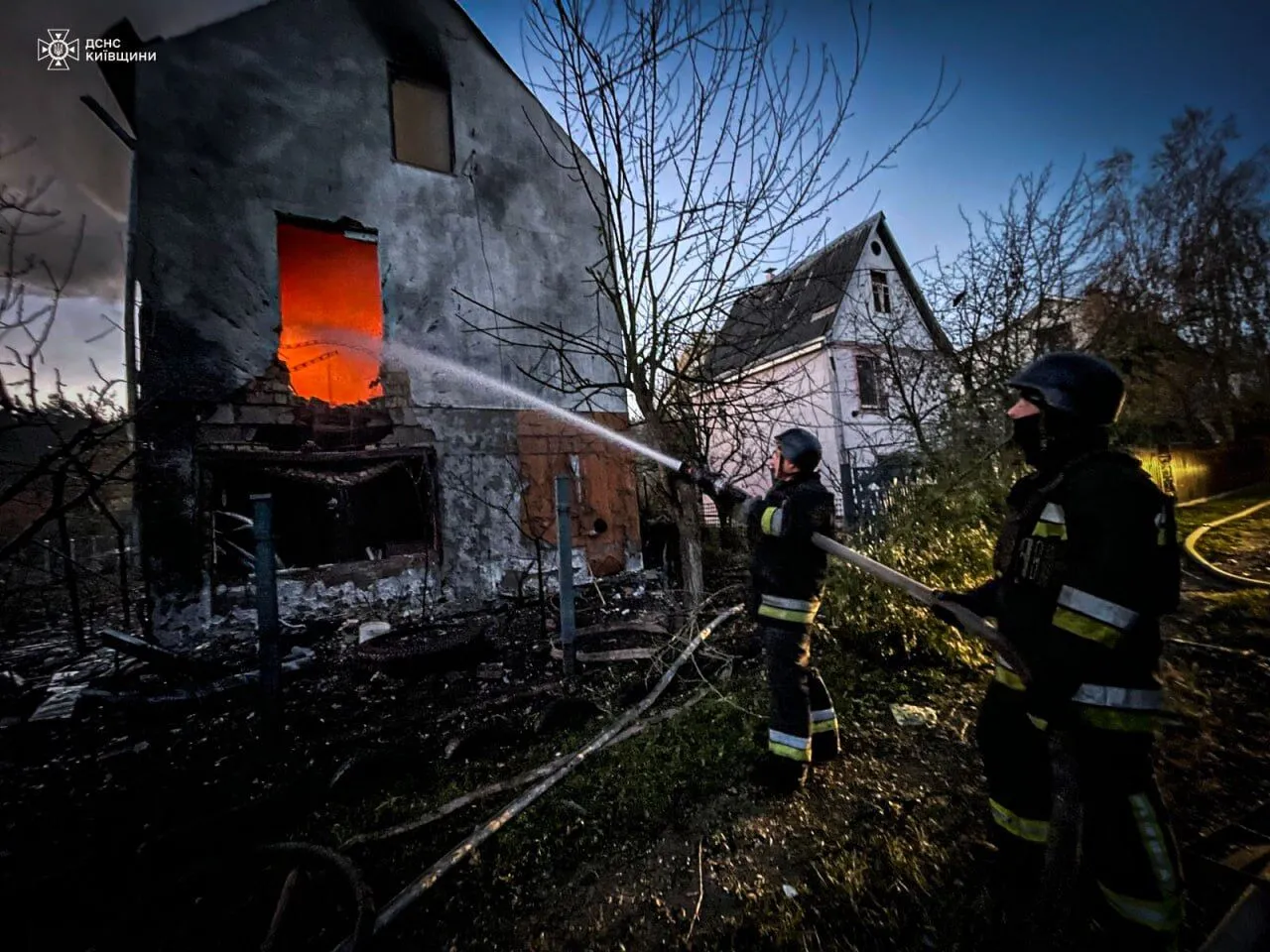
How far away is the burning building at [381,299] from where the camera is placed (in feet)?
21.7

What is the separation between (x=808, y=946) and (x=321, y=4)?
1200 centimetres

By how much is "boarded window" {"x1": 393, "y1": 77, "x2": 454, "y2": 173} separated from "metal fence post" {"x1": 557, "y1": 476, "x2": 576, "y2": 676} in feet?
22.6

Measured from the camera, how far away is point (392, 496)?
8.70m

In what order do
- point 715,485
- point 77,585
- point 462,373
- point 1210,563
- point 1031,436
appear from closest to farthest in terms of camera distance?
point 1031,436 < point 715,485 < point 1210,563 < point 462,373 < point 77,585

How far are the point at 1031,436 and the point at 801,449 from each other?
117 centimetres

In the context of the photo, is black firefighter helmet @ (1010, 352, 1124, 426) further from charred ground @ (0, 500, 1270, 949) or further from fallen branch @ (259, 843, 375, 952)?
fallen branch @ (259, 843, 375, 952)

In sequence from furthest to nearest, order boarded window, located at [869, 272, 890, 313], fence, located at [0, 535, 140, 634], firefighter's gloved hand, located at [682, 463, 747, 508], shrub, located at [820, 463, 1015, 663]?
boarded window, located at [869, 272, 890, 313], fence, located at [0, 535, 140, 634], shrub, located at [820, 463, 1015, 663], firefighter's gloved hand, located at [682, 463, 747, 508]

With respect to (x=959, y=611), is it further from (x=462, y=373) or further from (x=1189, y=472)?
(x=1189, y=472)

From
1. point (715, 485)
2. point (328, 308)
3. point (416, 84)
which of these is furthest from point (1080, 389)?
point (328, 308)

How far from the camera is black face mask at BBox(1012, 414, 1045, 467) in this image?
2.12 meters

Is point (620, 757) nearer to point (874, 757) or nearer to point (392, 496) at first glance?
point (874, 757)

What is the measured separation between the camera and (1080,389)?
1.96 metres

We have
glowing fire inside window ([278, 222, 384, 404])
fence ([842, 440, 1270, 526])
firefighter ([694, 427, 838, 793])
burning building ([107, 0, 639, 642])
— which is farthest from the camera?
fence ([842, 440, 1270, 526])

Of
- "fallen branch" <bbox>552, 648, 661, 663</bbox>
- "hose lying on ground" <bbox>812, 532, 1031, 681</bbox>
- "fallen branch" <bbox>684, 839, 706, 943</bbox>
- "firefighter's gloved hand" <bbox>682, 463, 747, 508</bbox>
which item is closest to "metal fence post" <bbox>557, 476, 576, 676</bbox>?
"fallen branch" <bbox>552, 648, 661, 663</bbox>
